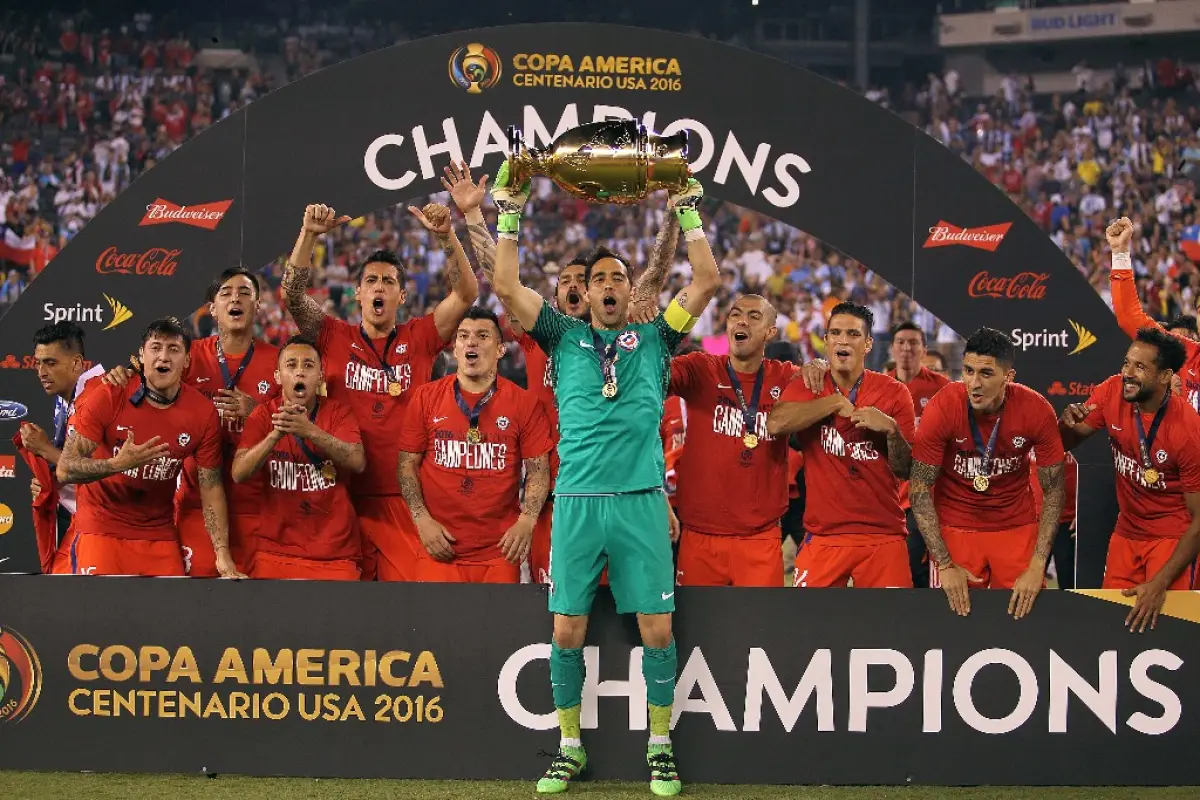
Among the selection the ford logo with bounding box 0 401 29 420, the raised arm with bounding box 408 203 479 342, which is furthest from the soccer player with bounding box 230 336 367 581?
the ford logo with bounding box 0 401 29 420

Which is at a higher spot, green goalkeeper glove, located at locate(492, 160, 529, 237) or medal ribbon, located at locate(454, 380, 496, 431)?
green goalkeeper glove, located at locate(492, 160, 529, 237)

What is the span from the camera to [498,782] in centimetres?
592

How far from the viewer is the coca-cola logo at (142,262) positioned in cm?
777

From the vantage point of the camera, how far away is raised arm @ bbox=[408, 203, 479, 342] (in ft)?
22.9

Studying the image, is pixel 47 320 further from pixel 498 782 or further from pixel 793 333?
pixel 793 333

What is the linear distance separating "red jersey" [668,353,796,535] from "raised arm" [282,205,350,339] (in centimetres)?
199

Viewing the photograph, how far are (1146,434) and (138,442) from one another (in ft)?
17.1

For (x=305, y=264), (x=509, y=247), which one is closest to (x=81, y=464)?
(x=305, y=264)

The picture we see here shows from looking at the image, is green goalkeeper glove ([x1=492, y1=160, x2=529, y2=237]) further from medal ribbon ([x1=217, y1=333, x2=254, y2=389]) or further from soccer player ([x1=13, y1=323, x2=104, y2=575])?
soccer player ([x1=13, y1=323, x2=104, y2=575])

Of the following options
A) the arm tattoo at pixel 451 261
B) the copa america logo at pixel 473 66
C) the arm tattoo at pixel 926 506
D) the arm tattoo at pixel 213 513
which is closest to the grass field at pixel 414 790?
the arm tattoo at pixel 926 506

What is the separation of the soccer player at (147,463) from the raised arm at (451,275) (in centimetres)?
135

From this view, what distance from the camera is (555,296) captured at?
7535 millimetres

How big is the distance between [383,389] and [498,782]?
2.36 metres

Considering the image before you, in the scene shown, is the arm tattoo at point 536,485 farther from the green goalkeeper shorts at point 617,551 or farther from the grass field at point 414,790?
the grass field at point 414,790
